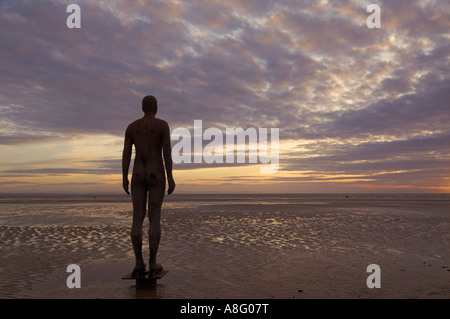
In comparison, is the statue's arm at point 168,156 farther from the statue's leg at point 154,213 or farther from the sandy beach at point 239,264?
the sandy beach at point 239,264

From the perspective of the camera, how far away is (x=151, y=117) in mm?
7188

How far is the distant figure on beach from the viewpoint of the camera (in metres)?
6.88

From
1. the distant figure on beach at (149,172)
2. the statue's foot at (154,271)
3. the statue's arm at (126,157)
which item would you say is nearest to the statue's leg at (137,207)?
the distant figure on beach at (149,172)

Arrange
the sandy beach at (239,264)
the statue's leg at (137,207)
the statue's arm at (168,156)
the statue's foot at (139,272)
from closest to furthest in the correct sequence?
1. the sandy beach at (239,264)
2. the statue's foot at (139,272)
3. the statue's leg at (137,207)
4. the statue's arm at (168,156)

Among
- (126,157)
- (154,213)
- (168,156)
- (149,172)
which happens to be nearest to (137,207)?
(154,213)

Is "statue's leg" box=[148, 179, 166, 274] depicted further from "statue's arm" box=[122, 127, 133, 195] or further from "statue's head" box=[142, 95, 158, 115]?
"statue's head" box=[142, 95, 158, 115]

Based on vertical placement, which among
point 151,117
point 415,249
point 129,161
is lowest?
point 415,249

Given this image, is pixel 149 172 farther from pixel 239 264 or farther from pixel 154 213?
pixel 239 264

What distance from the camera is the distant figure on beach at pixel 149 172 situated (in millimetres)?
6883

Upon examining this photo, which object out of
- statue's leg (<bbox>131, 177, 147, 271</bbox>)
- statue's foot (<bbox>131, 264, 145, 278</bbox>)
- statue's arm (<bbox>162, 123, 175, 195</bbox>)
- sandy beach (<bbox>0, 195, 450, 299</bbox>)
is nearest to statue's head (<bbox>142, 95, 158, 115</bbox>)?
statue's arm (<bbox>162, 123, 175, 195</bbox>)

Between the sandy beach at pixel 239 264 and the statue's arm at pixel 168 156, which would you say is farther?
the statue's arm at pixel 168 156
